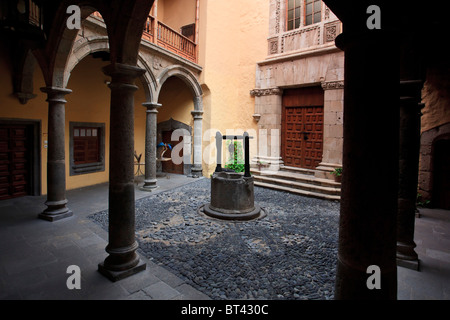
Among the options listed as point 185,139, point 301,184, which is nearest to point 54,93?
point 185,139

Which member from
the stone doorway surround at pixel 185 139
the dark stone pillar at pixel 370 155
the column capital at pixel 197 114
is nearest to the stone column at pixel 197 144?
the column capital at pixel 197 114

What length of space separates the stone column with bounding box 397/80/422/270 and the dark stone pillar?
77.9 inches

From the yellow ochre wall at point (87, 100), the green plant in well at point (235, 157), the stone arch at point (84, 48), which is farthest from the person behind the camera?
the green plant in well at point (235, 157)

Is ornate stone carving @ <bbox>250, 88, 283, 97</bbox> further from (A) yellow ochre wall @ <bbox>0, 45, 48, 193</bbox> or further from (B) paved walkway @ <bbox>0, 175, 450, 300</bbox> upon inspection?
(A) yellow ochre wall @ <bbox>0, 45, 48, 193</bbox>

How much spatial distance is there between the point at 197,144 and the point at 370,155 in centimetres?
904

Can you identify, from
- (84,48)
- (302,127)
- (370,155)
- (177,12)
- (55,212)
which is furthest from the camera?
(177,12)

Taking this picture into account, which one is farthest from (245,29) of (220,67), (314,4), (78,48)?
(78,48)

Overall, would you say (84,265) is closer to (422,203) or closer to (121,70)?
(121,70)

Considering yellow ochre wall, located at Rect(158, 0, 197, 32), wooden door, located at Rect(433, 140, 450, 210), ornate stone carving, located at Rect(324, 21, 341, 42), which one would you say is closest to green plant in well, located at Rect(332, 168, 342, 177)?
wooden door, located at Rect(433, 140, 450, 210)

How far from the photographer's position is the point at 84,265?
346 cm

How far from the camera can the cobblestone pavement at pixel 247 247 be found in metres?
3.13

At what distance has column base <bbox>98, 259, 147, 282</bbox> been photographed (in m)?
3.07

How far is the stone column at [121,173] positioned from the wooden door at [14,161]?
5240 mm

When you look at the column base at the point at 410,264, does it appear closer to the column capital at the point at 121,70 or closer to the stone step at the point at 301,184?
the stone step at the point at 301,184
